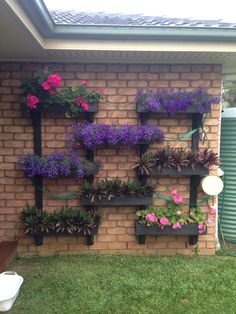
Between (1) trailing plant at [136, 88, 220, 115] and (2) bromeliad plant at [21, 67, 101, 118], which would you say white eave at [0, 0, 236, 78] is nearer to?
(2) bromeliad plant at [21, 67, 101, 118]

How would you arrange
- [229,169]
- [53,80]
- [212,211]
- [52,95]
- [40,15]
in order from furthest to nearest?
[229,169], [212,211], [52,95], [53,80], [40,15]

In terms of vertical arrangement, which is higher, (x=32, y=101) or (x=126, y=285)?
(x=32, y=101)

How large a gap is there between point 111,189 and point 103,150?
44 cm

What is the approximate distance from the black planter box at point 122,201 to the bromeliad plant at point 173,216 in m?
0.15

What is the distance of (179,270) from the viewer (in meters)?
3.19

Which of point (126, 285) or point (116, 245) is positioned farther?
point (116, 245)

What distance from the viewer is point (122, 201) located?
3330mm

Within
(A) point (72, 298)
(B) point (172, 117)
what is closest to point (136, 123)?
(B) point (172, 117)

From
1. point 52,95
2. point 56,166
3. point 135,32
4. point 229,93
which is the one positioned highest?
point 229,93

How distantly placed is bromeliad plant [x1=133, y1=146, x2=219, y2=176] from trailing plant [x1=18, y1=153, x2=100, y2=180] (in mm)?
510

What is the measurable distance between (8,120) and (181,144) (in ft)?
6.24

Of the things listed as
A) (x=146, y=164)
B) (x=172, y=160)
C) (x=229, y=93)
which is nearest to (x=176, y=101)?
(x=172, y=160)

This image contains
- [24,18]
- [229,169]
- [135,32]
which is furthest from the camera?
[229,169]

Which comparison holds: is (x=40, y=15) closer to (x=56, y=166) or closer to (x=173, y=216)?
(x=56, y=166)
